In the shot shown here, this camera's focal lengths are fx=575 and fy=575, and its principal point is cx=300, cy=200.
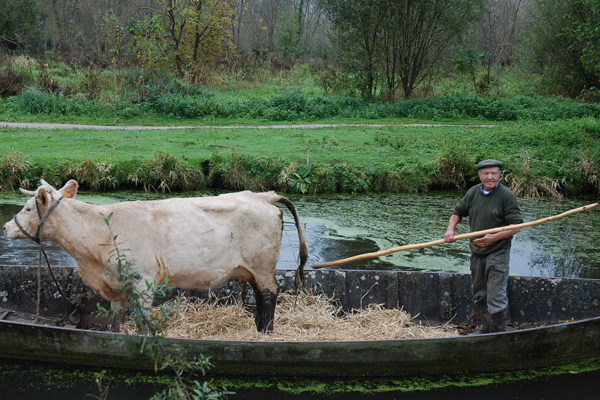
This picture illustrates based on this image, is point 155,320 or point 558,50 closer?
point 155,320

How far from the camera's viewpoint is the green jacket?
6.28 metres

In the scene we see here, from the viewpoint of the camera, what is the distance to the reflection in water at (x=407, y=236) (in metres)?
10.1

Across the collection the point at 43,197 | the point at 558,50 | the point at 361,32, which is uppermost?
the point at 361,32

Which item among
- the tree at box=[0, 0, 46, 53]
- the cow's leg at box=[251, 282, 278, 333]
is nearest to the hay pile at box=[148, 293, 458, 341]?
the cow's leg at box=[251, 282, 278, 333]

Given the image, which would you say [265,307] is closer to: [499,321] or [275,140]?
[499,321]

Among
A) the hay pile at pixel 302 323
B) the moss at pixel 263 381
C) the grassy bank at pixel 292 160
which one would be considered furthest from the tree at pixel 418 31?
the moss at pixel 263 381

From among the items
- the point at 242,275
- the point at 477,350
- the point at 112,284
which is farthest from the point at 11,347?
the point at 477,350

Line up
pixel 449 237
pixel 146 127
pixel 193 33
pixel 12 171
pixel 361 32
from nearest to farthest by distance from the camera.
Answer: pixel 449 237 → pixel 12 171 → pixel 146 127 → pixel 361 32 → pixel 193 33

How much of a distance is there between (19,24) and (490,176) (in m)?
31.0

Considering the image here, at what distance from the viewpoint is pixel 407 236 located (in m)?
11.3

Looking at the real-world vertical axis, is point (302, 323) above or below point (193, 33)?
below

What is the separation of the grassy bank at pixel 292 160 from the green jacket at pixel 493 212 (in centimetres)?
782

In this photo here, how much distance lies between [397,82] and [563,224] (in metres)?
14.0

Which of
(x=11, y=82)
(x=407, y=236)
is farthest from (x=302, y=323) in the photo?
(x=11, y=82)
